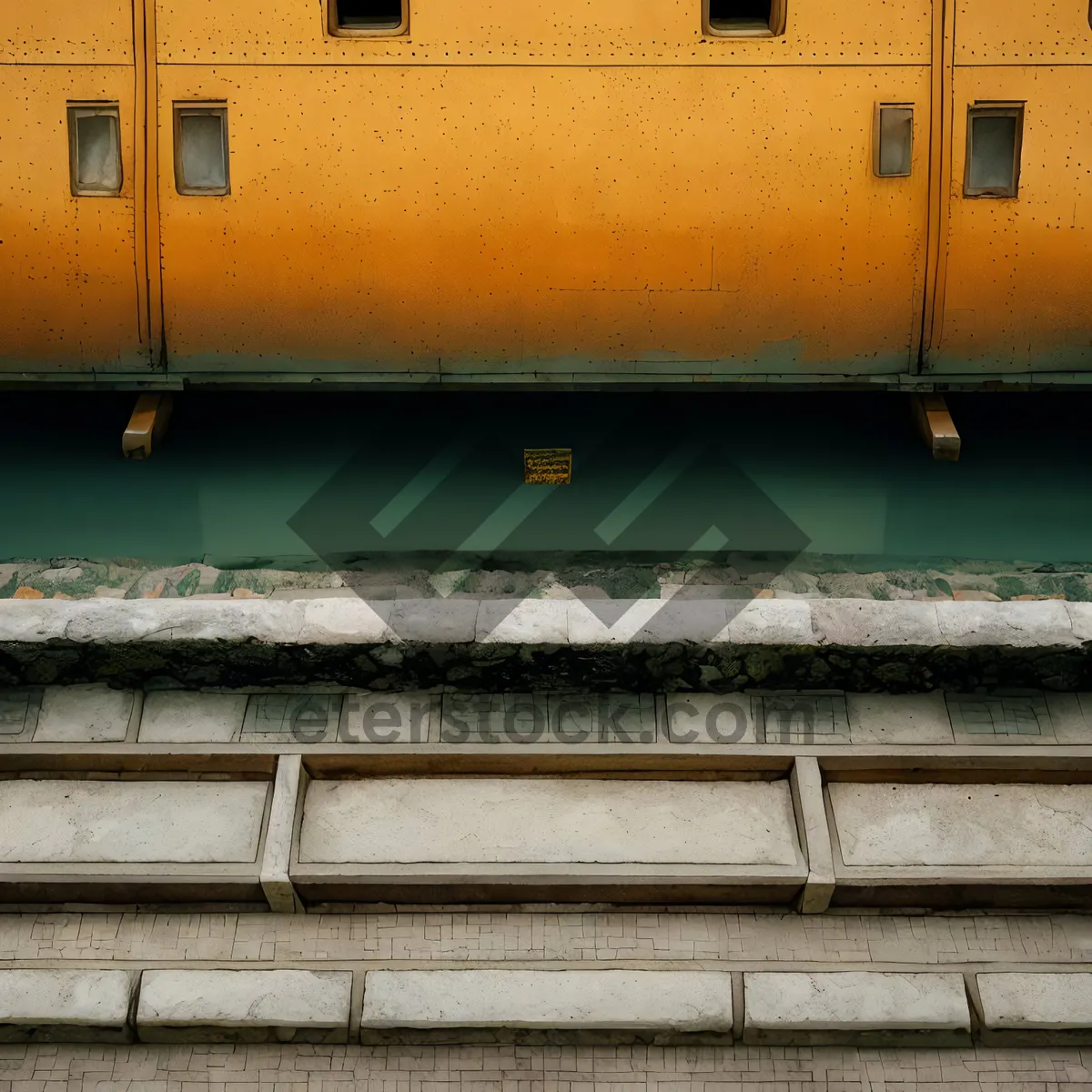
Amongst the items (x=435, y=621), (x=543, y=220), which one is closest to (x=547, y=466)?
(x=543, y=220)

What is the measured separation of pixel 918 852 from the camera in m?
4.96

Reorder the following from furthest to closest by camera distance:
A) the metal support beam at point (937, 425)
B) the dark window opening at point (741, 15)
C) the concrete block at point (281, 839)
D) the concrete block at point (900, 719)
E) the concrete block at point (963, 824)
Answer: the metal support beam at point (937, 425)
the dark window opening at point (741, 15)
the concrete block at point (900, 719)
the concrete block at point (963, 824)
the concrete block at point (281, 839)

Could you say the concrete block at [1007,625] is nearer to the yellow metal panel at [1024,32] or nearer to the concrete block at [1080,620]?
the concrete block at [1080,620]

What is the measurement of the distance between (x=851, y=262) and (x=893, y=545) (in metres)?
1.31

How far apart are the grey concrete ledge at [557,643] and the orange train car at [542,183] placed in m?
1.37

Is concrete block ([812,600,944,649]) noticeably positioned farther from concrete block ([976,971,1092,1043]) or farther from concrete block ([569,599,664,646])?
concrete block ([976,971,1092,1043])

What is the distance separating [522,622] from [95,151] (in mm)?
2936

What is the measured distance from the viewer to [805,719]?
5.24 m

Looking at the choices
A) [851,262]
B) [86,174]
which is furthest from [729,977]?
[86,174]

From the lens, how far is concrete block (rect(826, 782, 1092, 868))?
495 cm

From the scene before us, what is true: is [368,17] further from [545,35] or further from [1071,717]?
[1071,717]

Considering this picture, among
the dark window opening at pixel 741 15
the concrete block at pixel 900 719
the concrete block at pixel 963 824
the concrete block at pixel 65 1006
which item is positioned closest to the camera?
the concrete block at pixel 65 1006

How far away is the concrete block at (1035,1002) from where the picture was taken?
15.3ft

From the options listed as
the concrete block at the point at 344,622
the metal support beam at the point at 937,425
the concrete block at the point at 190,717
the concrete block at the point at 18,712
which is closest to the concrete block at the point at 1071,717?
the metal support beam at the point at 937,425
